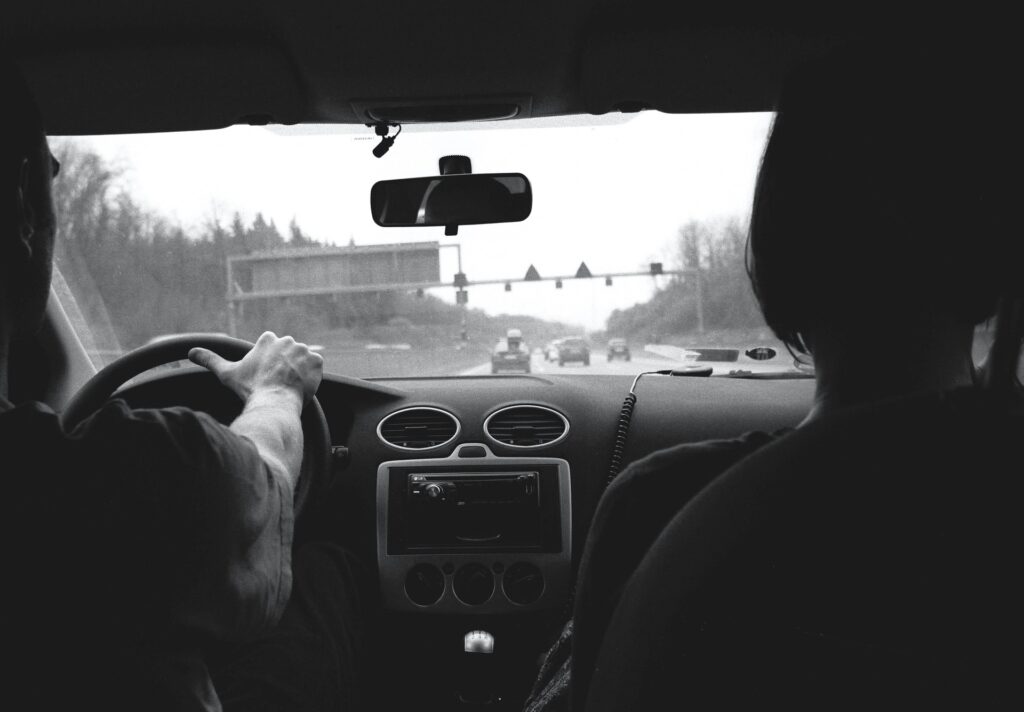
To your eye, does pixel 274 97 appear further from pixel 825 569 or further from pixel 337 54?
pixel 825 569

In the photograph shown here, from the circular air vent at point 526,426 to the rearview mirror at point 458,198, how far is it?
84cm

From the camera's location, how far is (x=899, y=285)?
1248mm

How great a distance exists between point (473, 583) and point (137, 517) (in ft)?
7.46

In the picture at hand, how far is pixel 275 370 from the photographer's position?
228 cm

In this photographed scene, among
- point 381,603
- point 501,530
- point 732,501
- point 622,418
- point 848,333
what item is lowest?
point 381,603

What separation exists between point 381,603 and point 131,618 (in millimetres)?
2248

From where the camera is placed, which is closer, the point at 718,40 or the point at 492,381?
the point at 718,40

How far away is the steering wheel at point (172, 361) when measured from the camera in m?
2.70

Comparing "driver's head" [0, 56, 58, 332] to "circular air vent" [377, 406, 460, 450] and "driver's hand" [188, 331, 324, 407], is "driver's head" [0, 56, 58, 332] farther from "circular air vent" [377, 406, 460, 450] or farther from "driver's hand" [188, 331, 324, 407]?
"circular air vent" [377, 406, 460, 450]

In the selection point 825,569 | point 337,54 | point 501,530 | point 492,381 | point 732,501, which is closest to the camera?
point 825,569

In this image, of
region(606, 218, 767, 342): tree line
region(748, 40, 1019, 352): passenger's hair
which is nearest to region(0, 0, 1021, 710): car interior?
region(606, 218, 767, 342): tree line

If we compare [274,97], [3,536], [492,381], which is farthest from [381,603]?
[3,536]

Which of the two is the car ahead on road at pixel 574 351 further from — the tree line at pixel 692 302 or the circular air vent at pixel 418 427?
the circular air vent at pixel 418 427

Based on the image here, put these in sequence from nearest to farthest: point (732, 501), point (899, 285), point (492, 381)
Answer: point (732, 501), point (899, 285), point (492, 381)
